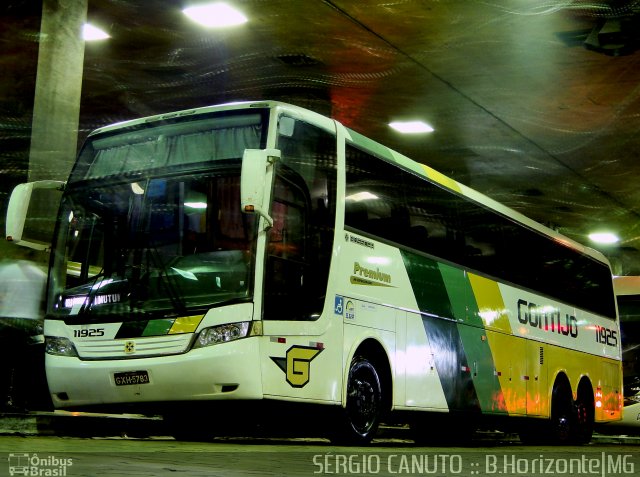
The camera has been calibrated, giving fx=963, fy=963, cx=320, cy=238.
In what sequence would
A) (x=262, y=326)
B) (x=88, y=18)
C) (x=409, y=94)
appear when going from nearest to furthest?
(x=262, y=326) < (x=88, y=18) < (x=409, y=94)

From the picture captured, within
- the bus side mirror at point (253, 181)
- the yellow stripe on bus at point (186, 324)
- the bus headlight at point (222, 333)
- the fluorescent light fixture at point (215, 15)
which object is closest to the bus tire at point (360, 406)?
the bus headlight at point (222, 333)

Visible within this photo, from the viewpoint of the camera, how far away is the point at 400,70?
16453 mm

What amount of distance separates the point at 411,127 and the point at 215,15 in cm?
681

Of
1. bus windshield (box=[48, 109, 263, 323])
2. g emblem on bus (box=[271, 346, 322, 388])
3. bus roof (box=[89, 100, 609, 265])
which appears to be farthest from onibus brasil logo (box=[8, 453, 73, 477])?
bus roof (box=[89, 100, 609, 265])

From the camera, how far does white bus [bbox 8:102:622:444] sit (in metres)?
9.28

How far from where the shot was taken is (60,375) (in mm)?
10023

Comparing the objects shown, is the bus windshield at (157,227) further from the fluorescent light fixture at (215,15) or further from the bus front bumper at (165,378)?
the fluorescent light fixture at (215,15)

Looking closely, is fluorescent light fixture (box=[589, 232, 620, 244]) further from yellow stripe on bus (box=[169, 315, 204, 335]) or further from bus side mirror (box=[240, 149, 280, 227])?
bus side mirror (box=[240, 149, 280, 227])

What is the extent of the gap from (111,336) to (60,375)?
2.58 ft

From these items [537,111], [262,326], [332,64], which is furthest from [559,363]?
[262,326]

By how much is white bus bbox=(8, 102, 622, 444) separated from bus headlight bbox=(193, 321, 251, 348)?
0.04 feet

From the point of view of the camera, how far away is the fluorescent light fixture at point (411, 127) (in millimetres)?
19828

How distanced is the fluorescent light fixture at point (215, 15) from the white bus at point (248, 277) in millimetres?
3775

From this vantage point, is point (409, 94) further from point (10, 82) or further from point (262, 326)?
point (262, 326)
